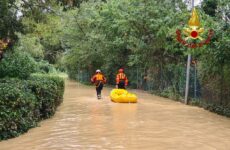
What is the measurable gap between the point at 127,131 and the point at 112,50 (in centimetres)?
2868

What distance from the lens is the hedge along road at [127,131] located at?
40.1 feet

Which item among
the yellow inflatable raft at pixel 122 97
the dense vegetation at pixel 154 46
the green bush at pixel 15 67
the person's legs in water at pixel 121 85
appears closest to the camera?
the dense vegetation at pixel 154 46

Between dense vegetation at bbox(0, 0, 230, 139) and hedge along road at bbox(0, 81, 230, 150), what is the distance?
0.81 meters

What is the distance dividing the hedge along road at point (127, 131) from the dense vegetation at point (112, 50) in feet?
2.65

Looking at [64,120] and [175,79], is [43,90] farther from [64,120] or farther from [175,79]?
[175,79]

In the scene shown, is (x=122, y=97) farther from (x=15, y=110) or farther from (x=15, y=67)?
(x=15, y=110)

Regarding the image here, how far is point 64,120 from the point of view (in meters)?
17.9

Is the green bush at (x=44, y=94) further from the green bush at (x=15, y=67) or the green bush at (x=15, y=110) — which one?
the green bush at (x=15, y=67)

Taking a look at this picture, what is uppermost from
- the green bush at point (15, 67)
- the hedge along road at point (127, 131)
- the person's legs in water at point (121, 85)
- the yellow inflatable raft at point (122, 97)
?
the green bush at point (15, 67)

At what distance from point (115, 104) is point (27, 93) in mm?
10193

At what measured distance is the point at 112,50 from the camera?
141 feet

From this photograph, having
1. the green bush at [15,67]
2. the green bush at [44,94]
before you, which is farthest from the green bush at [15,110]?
the green bush at [15,67]

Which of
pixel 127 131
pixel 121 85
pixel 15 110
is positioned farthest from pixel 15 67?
pixel 127 131

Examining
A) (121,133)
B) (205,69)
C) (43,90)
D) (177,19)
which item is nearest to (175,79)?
(177,19)
